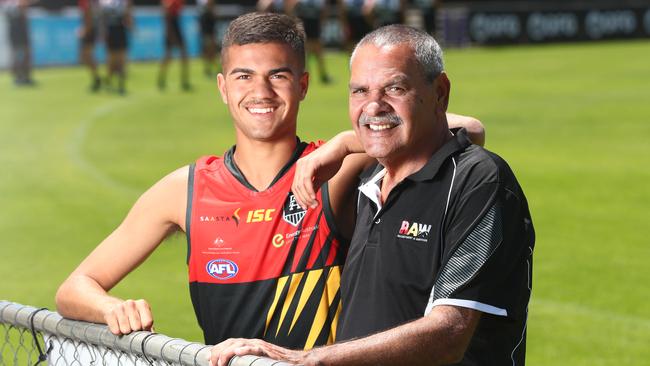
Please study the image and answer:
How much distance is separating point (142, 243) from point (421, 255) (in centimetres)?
131

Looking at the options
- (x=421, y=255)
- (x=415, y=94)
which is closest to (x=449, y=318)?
(x=421, y=255)

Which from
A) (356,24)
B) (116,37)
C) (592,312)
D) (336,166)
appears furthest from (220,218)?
(356,24)

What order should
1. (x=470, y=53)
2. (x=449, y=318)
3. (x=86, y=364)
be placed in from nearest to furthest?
(x=449, y=318) < (x=86, y=364) < (x=470, y=53)

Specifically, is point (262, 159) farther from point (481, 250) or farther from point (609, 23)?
point (609, 23)

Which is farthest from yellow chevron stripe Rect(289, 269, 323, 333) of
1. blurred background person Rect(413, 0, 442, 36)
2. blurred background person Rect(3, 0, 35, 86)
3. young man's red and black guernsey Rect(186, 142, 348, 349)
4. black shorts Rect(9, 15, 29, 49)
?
blurred background person Rect(413, 0, 442, 36)

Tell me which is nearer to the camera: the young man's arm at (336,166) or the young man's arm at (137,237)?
the young man's arm at (336,166)

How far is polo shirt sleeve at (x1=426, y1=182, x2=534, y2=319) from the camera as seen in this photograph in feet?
10.9

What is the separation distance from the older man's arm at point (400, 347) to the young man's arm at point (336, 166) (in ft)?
2.58

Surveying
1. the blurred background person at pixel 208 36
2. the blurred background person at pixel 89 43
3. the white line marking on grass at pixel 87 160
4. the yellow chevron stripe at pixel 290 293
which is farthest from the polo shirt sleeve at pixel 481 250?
the blurred background person at pixel 208 36

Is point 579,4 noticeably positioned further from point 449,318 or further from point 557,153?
point 449,318

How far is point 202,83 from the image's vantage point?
27797 mm

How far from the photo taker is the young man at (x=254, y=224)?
4.02 metres

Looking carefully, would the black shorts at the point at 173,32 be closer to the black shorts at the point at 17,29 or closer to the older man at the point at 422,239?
the black shorts at the point at 17,29

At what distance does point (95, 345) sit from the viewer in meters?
3.84
